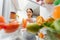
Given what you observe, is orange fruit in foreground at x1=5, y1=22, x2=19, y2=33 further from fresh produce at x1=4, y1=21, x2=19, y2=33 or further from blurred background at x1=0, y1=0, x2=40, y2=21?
blurred background at x1=0, y1=0, x2=40, y2=21

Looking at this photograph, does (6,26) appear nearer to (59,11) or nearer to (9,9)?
(59,11)

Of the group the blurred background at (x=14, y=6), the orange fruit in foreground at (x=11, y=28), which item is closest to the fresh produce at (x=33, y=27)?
the orange fruit in foreground at (x=11, y=28)

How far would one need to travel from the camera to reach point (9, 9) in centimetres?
78

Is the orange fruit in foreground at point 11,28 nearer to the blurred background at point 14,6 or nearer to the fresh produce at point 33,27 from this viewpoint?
the fresh produce at point 33,27

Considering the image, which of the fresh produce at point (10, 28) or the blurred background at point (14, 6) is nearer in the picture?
the fresh produce at point (10, 28)

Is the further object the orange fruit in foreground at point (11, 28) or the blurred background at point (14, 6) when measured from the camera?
the blurred background at point (14, 6)

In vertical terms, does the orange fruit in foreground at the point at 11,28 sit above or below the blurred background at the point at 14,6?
below

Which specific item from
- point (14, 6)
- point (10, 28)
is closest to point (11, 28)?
point (10, 28)

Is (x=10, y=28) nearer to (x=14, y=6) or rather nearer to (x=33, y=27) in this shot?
(x=33, y=27)

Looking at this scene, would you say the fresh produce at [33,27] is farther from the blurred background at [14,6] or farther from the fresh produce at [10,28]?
the blurred background at [14,6]

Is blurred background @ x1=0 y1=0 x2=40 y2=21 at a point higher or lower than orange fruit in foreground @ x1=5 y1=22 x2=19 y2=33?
higher

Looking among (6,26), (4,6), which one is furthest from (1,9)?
(6,26)

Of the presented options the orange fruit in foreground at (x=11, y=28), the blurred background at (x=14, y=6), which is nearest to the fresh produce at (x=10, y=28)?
the orange fruit in foreground at (x=11, y=28)

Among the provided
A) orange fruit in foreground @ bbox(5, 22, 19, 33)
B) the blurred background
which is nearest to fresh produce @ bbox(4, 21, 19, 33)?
orange fruit in foreground @ bbox(5, 22, 19, 33)
